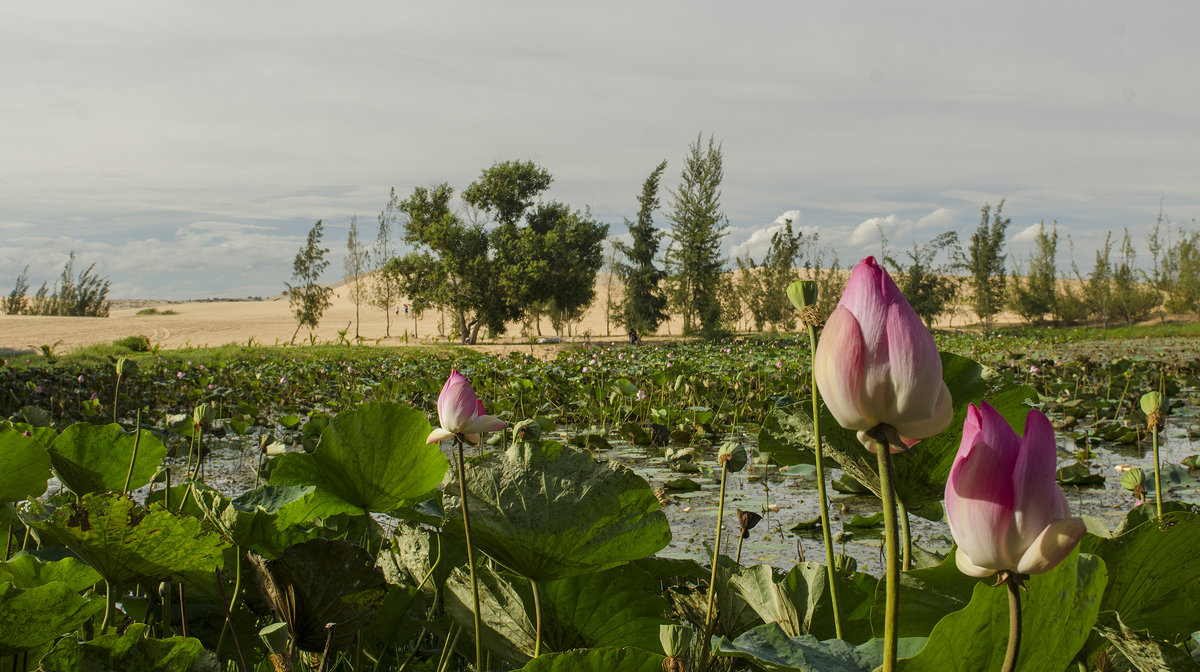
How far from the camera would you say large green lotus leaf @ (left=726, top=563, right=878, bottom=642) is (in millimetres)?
950

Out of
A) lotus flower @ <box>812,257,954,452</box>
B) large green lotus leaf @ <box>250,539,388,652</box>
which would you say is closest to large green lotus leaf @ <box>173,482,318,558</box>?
large green lotus leaf @ <box>250,539,388,652</box>

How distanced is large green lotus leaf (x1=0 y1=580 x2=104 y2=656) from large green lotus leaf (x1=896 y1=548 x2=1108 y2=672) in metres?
0.72

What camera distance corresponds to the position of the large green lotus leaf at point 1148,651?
0.68 meters

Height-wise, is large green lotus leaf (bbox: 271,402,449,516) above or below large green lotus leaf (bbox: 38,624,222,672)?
above

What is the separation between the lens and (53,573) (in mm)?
941

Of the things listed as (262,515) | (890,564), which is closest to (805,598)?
(890,564)

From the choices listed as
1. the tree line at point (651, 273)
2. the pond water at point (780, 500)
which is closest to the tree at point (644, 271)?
the tree line at point (651, 273)

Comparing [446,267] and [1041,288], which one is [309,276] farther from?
[1041,288]

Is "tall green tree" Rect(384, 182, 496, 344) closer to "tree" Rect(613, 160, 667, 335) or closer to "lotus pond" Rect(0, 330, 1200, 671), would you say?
"tree" Rect(613, 160, 667, 335)

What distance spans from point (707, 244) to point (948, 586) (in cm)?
2667

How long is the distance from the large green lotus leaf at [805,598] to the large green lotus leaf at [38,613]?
0.71 metres

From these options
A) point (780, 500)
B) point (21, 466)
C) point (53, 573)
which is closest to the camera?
point (53, 573)

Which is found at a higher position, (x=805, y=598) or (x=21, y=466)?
(x=21, y=466)

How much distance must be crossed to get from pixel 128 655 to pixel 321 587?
178 millimetres
